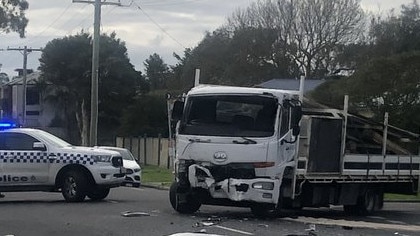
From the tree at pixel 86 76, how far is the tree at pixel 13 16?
15.5 m

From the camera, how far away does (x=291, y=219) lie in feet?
56.5

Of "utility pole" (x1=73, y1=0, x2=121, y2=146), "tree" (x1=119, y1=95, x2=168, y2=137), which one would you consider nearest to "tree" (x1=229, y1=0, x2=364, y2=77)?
"tree" (x1=119, y1=95, x2=168, y2=137)

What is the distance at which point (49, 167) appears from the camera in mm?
19906

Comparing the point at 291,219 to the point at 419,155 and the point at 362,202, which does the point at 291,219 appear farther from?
the point at 419,155

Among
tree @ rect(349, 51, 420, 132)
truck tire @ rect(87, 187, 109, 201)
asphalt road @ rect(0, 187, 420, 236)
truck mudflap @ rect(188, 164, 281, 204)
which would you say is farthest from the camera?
tree @ rect(349, 51, 420, 132)

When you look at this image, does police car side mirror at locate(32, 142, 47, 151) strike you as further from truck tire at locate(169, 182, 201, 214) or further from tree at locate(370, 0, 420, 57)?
tree at locate(370, 0, 420, 57)

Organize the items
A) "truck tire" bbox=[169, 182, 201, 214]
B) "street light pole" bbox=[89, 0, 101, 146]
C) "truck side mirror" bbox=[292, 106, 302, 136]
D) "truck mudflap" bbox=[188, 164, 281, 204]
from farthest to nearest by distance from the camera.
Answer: "street light pole" bbox=[89, 0, 101, 146]
"truck tire" bbox=[169, 182, 201, 214]
"truck side mirror" bbox=[292, 106, 302, 136]
"truck mudflap" bbox=[188, 164, 281, 204]

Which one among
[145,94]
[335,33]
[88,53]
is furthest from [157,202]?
[88,53]

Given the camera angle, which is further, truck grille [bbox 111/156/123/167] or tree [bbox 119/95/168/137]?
tree [bbox 119/95/168/137]

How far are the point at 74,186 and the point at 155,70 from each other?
82322mm

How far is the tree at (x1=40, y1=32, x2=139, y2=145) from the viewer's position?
68.4m

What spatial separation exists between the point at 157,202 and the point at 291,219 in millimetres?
4796

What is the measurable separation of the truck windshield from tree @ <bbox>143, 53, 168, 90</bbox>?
73324 millimetres

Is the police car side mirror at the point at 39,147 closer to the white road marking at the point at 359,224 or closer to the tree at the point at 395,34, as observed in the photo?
the white road marking at the point at 359,224
